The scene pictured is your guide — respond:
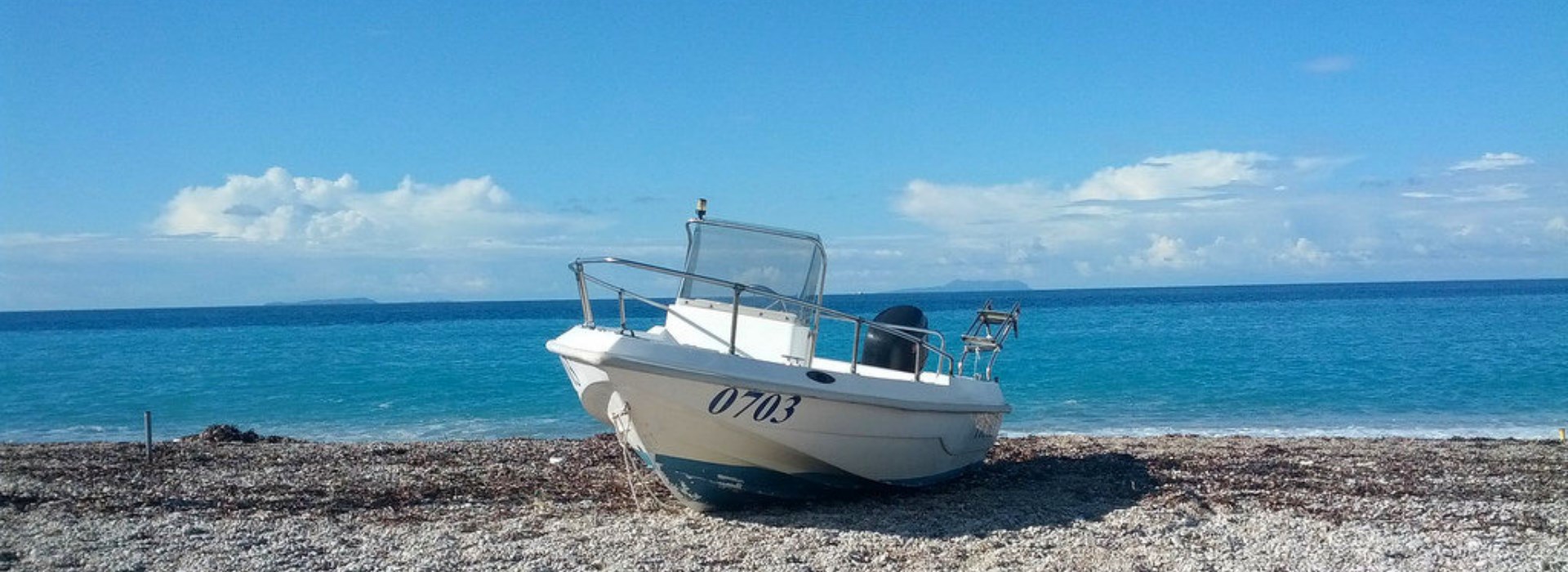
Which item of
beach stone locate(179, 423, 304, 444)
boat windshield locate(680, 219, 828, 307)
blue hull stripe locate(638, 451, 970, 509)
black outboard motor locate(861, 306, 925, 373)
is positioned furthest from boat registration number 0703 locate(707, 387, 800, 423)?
beach stone locate(179, 423, 304, 444)

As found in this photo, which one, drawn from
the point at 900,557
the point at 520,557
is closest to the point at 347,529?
the point at 520,557

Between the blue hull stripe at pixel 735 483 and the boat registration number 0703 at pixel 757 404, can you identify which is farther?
the blue hull stripe at pixel 735 483

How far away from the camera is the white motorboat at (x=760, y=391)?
8.61m

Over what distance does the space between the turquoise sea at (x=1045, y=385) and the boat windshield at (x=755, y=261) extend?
10384 mm

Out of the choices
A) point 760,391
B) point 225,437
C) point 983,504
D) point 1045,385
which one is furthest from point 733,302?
point 1045,385

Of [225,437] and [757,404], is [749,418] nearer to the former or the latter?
[757,404]

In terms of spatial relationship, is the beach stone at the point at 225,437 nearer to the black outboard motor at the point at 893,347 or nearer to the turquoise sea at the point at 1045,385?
the turquoise sea at the point at 1045,385

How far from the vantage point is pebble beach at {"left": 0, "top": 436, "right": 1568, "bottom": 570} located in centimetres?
804

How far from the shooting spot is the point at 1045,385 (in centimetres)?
2906

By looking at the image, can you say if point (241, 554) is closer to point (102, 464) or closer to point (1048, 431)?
point (102, 464)

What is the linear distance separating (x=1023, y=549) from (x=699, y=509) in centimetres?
278

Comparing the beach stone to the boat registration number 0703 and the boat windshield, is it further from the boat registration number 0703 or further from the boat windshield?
the boat registration number 0703

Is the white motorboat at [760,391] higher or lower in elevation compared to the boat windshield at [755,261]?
lower

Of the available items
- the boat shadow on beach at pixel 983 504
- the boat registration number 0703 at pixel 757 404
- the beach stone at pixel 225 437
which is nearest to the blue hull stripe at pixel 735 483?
the boat shadow on beach at pixel 983 504
